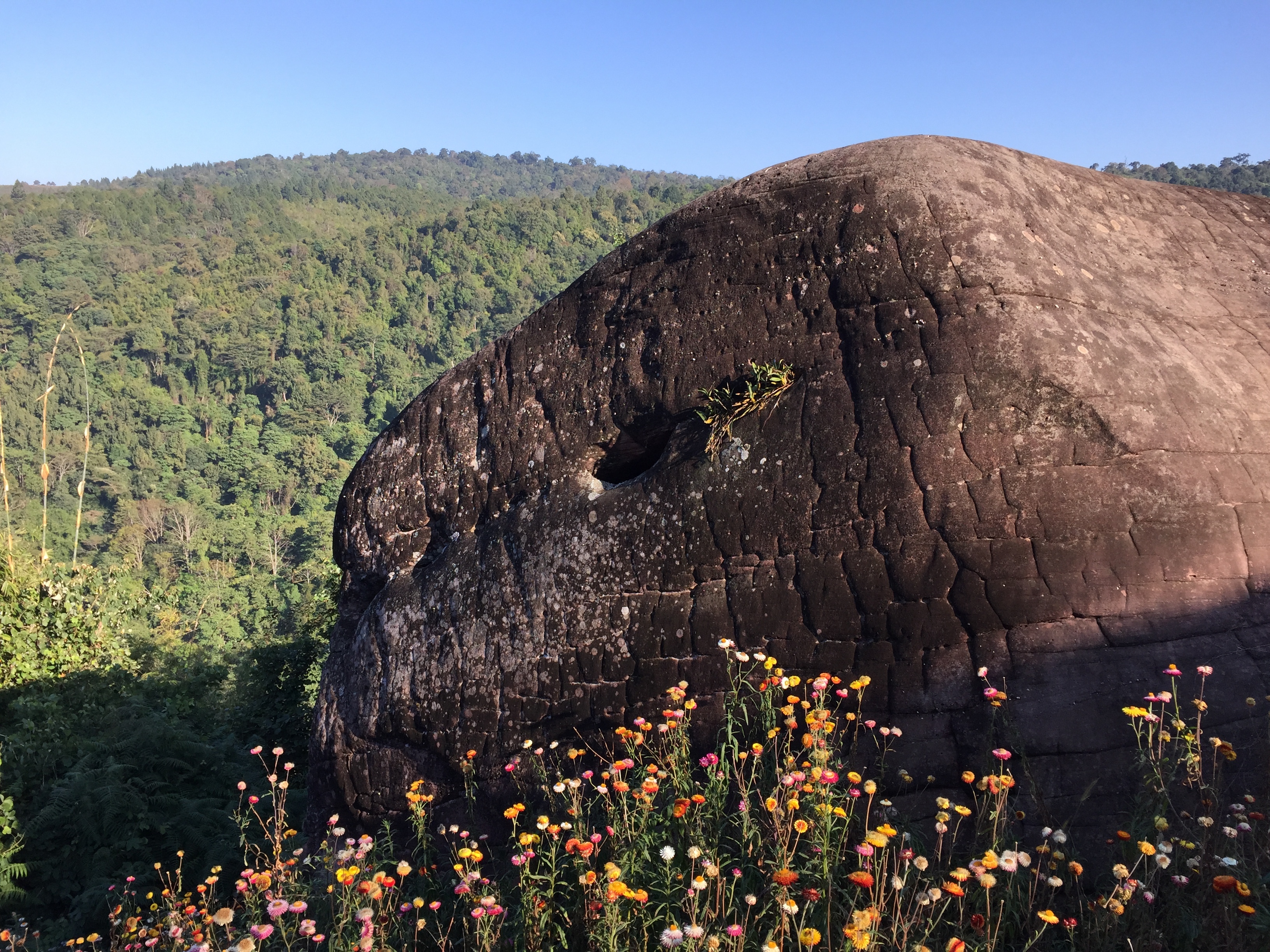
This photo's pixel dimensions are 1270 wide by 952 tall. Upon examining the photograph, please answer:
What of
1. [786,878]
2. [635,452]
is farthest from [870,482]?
[786,878]

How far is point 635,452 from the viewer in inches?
188

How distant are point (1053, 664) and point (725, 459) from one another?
5.10 ft

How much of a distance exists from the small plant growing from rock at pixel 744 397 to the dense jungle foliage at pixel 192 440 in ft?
14.1

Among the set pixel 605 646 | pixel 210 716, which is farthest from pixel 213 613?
pixel 605 646

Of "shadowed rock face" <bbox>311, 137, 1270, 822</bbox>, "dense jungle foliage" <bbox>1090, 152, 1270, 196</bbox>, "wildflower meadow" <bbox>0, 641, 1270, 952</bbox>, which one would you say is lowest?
"wildflower meadow" <bbox>0, 641, 1270, 952</bbox>

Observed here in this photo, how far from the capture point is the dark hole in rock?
4.64m

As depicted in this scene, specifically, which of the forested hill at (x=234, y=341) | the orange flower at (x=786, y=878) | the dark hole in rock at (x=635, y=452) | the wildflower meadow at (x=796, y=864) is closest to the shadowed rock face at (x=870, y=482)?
the dark hole in rock at (x=635, y=452)

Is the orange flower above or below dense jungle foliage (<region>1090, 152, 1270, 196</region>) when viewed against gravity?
below

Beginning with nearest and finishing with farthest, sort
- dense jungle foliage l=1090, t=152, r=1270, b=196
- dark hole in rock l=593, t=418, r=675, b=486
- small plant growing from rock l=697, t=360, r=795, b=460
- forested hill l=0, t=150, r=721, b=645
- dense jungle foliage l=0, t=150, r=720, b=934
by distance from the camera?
small plant growing from rock l=697, t=360, r=795, b=460, dark hole in rock l=593, t=418, r=675, b=486, dense jungle foliage l=0, t=150, r=720, b=934, dense jungle foliage l=1090, t=152, r=1270, b=196, forested hill l=0, t=150, r=721, b=645

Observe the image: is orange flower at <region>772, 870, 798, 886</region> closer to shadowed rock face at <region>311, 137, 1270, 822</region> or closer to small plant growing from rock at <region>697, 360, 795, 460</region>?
shadowed rock face at <region>311, 137, 1270, 822</region>

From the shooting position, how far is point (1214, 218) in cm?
499

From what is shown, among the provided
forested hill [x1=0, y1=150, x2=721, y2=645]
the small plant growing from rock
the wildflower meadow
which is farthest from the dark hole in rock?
forested hill [x1=0, y1=150, x2=721, y2=645]

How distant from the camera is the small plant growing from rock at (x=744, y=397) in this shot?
13.7 feet

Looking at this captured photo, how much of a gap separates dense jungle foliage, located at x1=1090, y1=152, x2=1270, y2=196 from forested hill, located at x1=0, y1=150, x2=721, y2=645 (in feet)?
83.0
